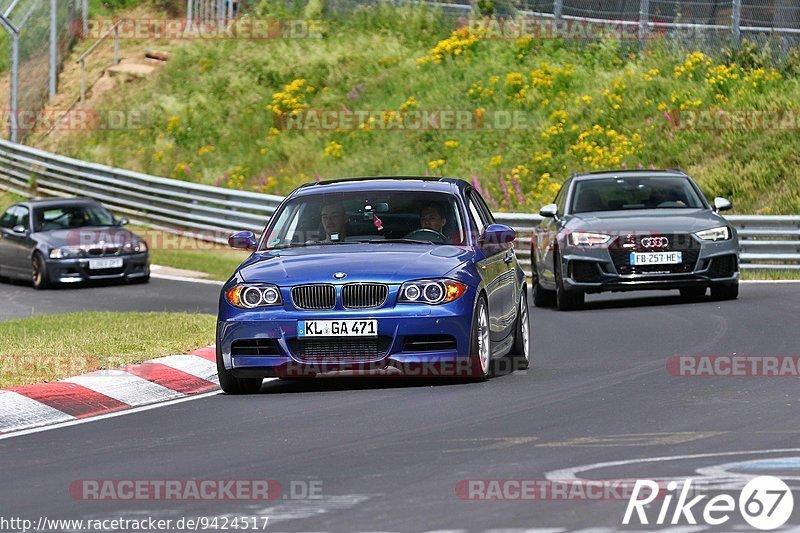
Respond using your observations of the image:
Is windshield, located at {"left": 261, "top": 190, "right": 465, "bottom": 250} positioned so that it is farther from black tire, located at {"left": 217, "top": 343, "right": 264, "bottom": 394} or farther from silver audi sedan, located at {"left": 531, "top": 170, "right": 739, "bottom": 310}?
silver audi sedan, located at {"left": 531, "top": 170, "right": 739, "bottom": 310}

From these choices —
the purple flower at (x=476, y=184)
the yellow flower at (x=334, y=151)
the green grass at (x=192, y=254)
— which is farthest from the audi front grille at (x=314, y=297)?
the yellow flower at (x=334, y=151)

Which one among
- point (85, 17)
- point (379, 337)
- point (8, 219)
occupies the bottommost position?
point (8, 219)

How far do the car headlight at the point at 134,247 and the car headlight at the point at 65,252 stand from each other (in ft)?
2.37

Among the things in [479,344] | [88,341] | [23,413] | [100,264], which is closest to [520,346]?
[479,344]

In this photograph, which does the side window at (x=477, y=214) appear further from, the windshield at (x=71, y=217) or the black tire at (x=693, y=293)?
the windshield at (x=71, y=217)

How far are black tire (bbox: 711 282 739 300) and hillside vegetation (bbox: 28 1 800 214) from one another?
31.9 feet

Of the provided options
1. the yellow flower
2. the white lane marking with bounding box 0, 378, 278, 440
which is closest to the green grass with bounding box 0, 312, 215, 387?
the white lane marking with bounding box 0, 378, 278, 440

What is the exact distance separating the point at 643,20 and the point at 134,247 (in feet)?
51.0

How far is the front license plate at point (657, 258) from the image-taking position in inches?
734

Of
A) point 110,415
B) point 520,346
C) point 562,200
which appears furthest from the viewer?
point 562,200

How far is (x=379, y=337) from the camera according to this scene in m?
11.6

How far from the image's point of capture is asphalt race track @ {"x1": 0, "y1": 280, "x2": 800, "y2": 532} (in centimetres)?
727

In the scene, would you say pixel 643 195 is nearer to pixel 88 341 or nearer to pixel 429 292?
pixel 88 341

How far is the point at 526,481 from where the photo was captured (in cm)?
777
